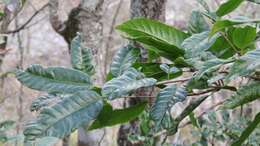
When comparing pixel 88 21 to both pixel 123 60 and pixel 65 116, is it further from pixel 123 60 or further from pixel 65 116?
pixel 65 116

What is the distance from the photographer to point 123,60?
2.44ft

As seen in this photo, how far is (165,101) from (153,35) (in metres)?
0.12

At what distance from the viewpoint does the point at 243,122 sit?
1373 millimetres

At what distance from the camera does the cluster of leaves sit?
0.55 meters

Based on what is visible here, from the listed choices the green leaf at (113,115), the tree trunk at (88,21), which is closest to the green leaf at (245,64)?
the green leaf at (113,115)

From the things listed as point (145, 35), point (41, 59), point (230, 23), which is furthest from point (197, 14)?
point (41, 59)

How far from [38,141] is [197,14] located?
388mm

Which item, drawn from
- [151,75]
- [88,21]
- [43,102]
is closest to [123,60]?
[151,75]

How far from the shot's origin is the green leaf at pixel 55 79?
24.5 inches

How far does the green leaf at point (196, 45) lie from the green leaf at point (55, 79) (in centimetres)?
15

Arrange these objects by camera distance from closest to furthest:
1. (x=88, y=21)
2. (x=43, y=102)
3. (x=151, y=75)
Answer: (x=43, y=102) < (x=151, y=75) < (x=88, y=21)

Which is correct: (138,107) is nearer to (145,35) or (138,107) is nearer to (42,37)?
(145,35)

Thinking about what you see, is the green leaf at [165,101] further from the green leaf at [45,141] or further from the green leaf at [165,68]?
the green leaf at [45,141]

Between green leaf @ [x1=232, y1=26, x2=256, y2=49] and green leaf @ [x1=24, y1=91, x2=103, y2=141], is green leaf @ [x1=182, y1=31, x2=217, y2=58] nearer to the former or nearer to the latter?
green leaf @ [x1=232, y1=26, x2=256, y2=49]
